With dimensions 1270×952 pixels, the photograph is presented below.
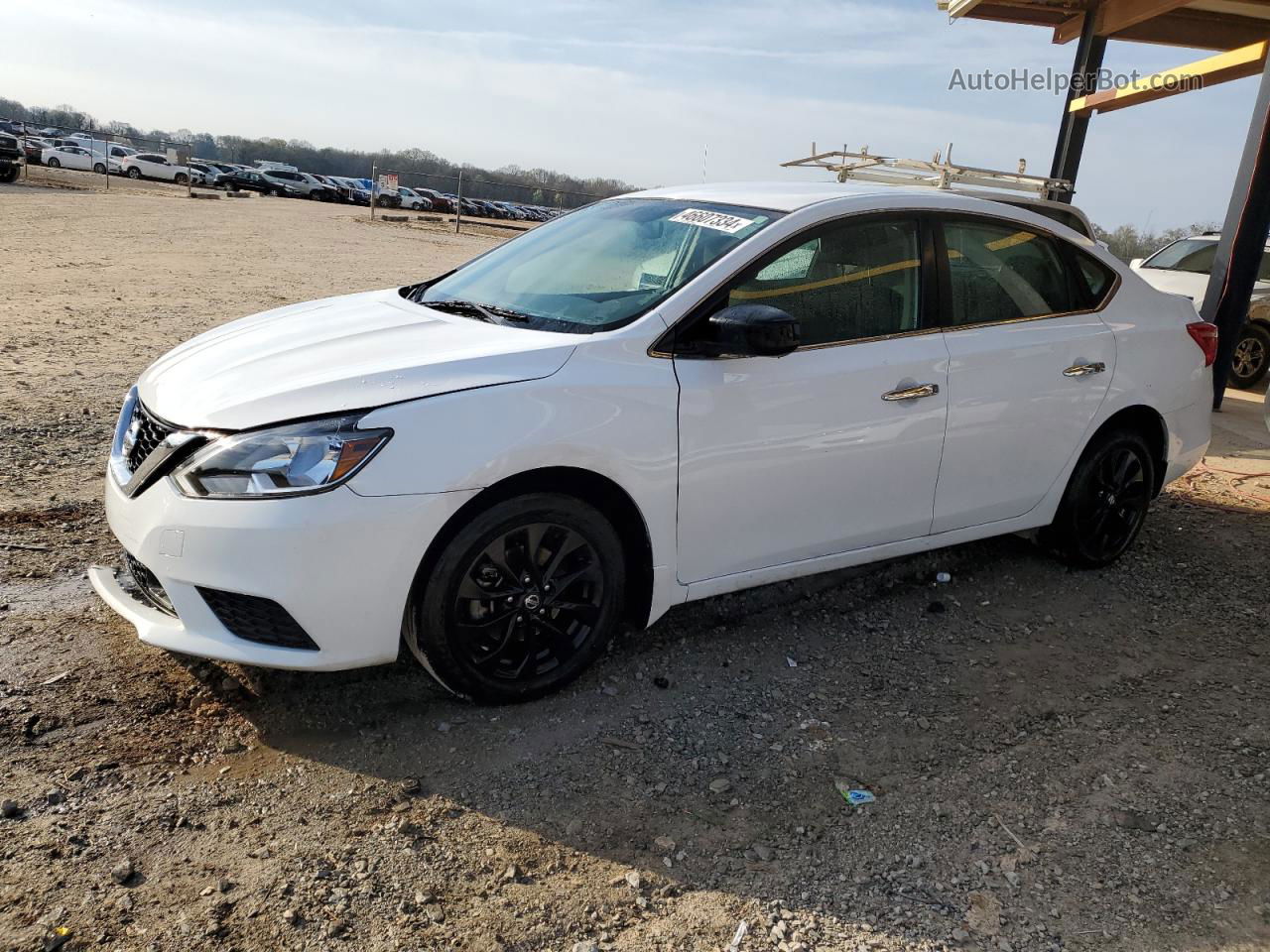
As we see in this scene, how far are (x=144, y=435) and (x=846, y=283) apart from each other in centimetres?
259

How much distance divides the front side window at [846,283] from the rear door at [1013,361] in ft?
0.67

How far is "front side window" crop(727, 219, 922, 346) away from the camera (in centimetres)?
387

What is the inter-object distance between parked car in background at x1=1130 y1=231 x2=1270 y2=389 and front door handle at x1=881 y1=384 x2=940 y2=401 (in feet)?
21.8

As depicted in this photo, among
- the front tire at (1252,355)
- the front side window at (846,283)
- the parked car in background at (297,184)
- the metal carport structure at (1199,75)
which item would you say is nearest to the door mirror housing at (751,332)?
the front side window at (846,283)

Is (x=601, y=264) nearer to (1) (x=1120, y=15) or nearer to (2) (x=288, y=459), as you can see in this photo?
(2) (x=288, y=459)

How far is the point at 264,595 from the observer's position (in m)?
2.99

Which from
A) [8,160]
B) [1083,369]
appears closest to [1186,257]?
[1083,369]

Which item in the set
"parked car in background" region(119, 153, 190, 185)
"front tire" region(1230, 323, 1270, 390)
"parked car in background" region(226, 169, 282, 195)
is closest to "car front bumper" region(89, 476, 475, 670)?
"front tire" region(1230, 323, 1270, 390)

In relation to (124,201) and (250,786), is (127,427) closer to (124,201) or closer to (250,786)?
(250,786)

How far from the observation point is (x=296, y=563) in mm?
2961

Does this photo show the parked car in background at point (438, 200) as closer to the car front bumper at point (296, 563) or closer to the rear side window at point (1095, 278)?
the rear side window at point (1095, 278)

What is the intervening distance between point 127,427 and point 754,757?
7.84ft

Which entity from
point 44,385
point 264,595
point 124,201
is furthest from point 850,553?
point 124,201

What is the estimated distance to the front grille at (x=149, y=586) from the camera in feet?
10.7
